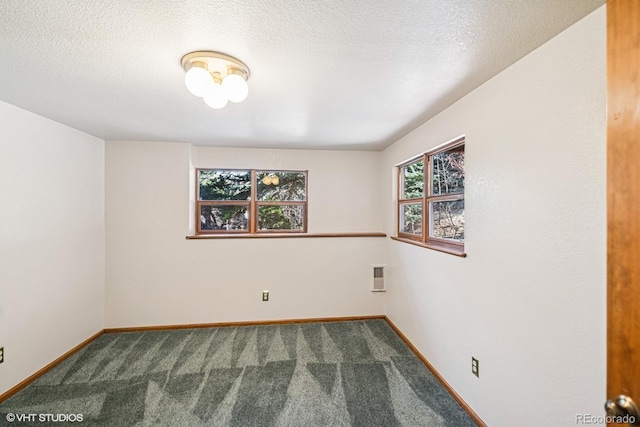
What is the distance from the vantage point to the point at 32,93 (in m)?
1.79

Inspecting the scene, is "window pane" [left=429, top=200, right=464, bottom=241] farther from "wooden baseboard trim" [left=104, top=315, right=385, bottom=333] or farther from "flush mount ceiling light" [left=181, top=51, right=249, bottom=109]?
"flush mount ceiling light" [left=181, top=51, right=249, bottom=109]

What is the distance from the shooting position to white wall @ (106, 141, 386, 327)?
3.05 m

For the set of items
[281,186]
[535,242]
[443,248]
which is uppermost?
[281,186]

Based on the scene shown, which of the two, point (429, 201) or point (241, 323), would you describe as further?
point (241, 323)

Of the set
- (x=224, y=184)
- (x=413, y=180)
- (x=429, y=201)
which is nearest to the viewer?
(x=429, y=201)

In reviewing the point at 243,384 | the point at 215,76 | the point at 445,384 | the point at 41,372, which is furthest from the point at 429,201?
the point at 41,372

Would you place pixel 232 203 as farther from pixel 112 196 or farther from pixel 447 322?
pixel 447 322

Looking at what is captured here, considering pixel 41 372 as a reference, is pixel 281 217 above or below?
above

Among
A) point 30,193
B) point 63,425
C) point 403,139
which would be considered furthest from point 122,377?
point 403,139

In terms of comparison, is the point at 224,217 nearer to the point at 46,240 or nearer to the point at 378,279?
the point at 46,240

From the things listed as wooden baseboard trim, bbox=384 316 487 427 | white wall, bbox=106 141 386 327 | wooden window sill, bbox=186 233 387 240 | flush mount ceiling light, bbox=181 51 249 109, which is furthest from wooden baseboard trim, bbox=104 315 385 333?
flush mount ceiling light, bbox=181 51 249 109

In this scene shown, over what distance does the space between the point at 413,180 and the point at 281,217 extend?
5.85ft

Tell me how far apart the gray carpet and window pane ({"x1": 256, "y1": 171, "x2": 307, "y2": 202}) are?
1759 millimetres

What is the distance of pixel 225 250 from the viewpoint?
3223mm
